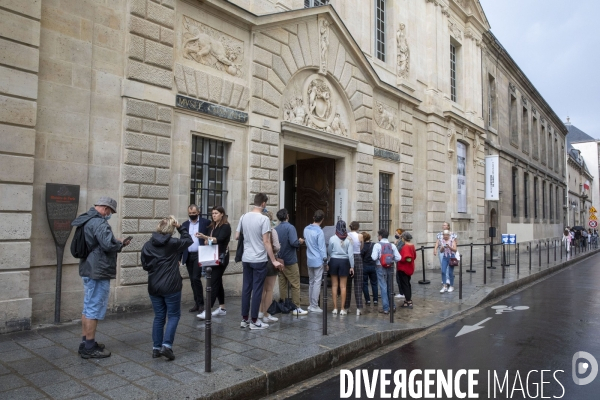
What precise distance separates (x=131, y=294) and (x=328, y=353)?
3.76 metres

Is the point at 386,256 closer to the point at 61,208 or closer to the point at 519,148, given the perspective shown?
the point at 61,208

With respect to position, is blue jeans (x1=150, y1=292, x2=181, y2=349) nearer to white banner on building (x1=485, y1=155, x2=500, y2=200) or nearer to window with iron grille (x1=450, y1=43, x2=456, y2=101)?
window with iron grille (x1=450, y1=43, x2=456, y2=101)

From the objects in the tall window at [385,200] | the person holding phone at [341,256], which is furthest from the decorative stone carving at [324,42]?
the person holding phone at [341,256]

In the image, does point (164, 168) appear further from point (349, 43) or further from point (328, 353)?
point (349, 43)

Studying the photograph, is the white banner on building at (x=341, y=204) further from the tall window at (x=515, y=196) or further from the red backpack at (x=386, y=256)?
the tall window at (x=515, y=196)

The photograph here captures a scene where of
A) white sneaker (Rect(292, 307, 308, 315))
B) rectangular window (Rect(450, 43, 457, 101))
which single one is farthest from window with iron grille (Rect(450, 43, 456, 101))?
white sneaker (Rect(292, 307, 308, 315))

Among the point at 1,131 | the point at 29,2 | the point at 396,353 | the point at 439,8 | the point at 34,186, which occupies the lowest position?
the point at 396,353

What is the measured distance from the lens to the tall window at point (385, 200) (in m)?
14.8

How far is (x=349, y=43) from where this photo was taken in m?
12.6

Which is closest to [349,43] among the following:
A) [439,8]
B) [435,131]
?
[435,131]

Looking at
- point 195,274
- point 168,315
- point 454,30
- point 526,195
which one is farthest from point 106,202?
point 526,195

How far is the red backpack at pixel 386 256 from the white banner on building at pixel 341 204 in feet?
14.3

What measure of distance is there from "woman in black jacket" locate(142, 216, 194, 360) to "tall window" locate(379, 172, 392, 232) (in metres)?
10.5

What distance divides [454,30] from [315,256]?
16.0 metres
